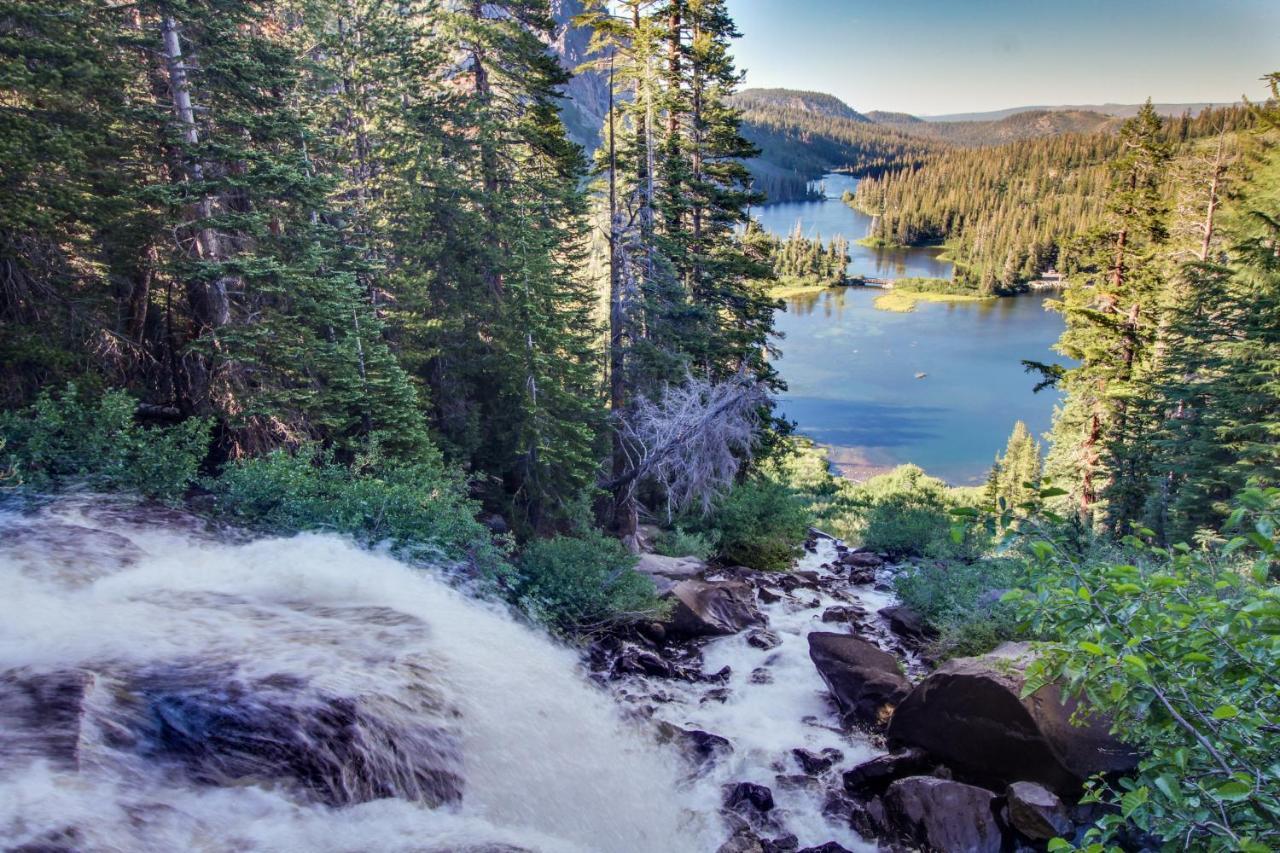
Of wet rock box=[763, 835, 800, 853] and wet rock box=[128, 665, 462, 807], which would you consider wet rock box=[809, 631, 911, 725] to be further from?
wet rock box=[128, 665, 462, 807]

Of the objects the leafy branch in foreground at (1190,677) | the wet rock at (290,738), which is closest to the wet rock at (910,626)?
the leafy branch in foreground at (1190,677)

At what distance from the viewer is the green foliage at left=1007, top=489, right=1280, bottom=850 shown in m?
2.80

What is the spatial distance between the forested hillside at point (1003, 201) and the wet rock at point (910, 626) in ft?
323

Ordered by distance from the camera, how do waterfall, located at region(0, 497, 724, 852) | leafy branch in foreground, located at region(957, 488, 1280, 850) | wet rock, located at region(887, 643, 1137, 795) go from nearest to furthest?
leafy branch in foreground, located at region(957, 488, 1280, 850), waterfall, located at region(0, 497, 724, 852), wet rock, located at region(887, 643, 1137, 795)

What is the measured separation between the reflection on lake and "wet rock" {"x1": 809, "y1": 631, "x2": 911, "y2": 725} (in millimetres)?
105082

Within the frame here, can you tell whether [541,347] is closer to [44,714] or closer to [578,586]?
[578,586]

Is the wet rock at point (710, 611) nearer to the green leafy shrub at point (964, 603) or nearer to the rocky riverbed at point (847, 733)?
the rocky riverbed at point (847, 733)

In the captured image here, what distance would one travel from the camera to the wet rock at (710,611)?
11.7 m

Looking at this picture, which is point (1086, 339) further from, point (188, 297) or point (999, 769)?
point (188, 297)

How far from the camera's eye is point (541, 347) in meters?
15.0

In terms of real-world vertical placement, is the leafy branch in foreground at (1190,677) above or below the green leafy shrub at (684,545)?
above

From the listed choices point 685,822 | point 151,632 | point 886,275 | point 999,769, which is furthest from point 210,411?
point 886,275

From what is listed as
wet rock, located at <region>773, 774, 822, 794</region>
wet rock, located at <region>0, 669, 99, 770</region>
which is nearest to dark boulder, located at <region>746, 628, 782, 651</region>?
wet rock, located at <region>773, 774, 822, 794</region>

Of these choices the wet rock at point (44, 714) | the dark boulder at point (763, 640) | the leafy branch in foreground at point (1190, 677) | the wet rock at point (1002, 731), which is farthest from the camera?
the dark boulder at point (763, 640)
